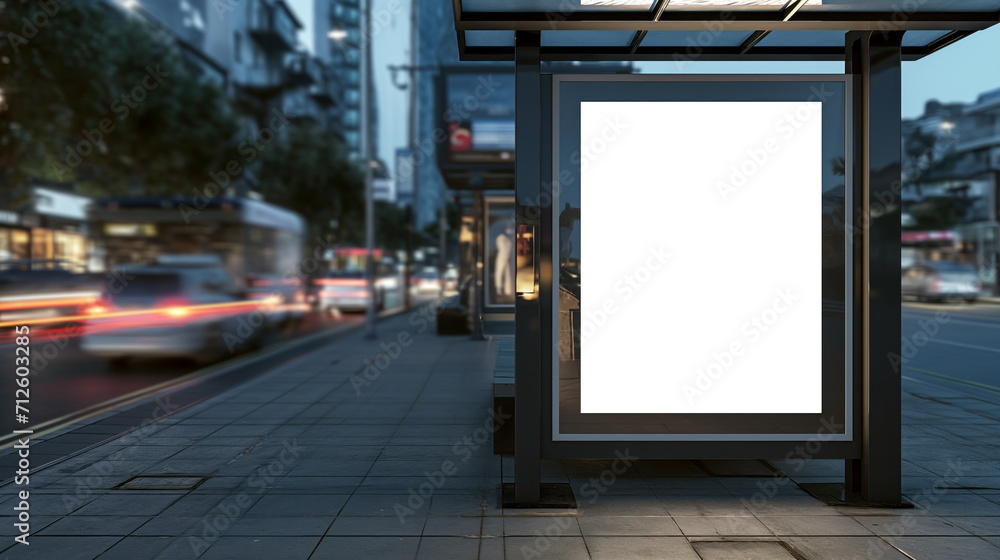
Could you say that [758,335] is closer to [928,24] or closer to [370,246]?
[928,24]

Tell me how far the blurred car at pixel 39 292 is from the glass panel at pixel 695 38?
15660 millimetres

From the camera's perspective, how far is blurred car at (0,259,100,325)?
17156mm

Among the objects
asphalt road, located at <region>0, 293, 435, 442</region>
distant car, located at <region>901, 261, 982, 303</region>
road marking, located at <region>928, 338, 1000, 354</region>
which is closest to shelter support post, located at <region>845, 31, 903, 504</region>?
asphalt road, located at <region>0, 293, 435, 442</region>

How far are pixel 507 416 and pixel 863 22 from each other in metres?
3.59

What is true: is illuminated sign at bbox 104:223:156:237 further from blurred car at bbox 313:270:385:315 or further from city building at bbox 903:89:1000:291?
city building at bbox 903:89:1000:291

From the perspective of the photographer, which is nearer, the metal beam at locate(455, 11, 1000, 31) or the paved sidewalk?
the paved sidewalk

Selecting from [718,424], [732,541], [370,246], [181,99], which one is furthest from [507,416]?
[181,99]

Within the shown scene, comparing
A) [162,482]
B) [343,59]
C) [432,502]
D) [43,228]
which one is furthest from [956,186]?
[343,59]

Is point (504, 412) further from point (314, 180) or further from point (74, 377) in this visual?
point (314, 180)

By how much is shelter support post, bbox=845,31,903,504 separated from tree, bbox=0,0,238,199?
639 inches

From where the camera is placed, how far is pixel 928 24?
4430 mm

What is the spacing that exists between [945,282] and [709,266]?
32.0 metres

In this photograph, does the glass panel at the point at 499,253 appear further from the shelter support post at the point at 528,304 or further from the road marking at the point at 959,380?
the shelter support post at the point at 528,304

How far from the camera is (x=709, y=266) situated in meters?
4.80
